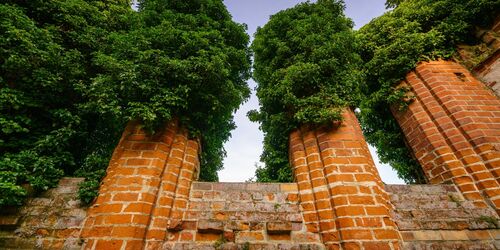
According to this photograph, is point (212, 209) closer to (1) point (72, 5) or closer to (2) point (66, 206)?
(2) point (66, 206)

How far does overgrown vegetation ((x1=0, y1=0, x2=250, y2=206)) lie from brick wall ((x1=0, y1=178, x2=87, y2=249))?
0.48ft

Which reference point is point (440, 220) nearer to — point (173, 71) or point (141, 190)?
point (141, 190)

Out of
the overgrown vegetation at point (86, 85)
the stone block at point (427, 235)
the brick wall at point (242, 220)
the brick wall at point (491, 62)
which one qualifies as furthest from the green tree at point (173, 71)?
the brick wall at point (491, 62)

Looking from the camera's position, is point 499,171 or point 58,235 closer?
point 58,235

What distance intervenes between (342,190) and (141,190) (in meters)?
2.19

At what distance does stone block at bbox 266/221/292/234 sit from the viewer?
8.09 ft

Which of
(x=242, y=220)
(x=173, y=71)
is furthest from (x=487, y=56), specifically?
Result: (x=173, y=71)

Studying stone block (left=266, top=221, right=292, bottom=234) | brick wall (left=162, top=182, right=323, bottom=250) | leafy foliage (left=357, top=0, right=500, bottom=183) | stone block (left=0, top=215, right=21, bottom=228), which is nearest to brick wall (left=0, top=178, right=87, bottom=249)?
stone block (left=0, top=215, right=21, bottom=228)

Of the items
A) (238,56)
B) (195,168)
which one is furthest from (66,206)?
(238,56)

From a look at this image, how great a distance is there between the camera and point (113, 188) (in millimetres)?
2514

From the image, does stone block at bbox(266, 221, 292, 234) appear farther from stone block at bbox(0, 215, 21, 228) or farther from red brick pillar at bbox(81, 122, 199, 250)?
stone block at bbox(0, 215, 21, 228)

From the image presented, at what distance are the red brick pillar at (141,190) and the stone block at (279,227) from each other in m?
1.02

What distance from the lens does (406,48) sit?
4.62m

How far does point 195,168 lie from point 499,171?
4.08 m
